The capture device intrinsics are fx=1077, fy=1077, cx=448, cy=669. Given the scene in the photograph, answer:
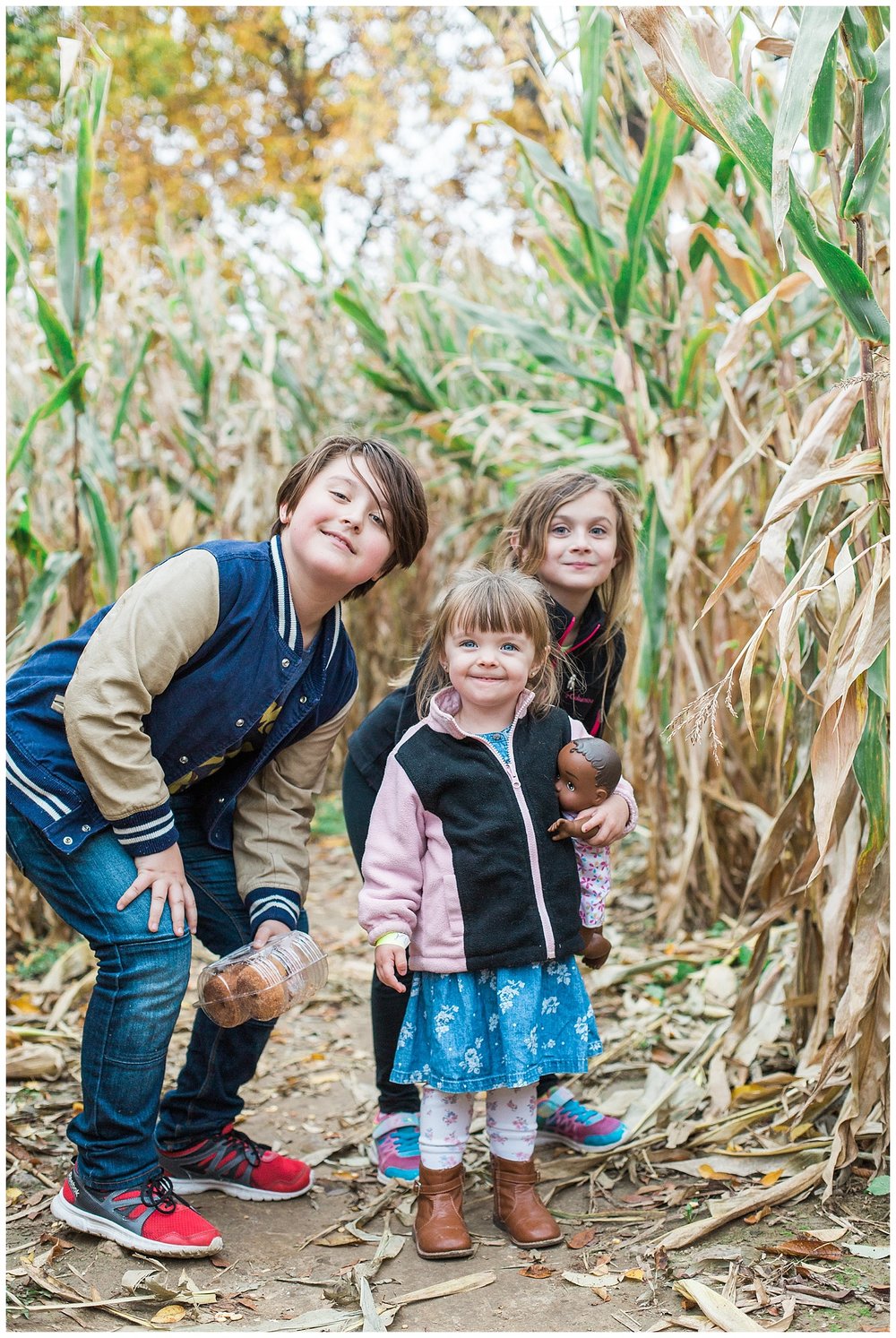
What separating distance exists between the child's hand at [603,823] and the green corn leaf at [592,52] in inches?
63.1

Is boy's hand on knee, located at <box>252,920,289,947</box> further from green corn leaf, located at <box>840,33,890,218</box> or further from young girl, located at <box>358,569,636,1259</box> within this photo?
green corn leaf, located at <box>840,33,890,218</box>

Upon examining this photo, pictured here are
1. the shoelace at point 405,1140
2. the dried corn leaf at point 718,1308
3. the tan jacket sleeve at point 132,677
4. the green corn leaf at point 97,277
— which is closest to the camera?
the dried corn leaf at point 718,1308

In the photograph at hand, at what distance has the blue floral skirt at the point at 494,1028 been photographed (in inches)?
65.1

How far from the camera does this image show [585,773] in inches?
67.2

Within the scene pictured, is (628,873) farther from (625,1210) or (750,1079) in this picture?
(625,1210)

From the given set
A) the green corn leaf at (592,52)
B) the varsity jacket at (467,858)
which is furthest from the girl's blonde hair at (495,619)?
the green corn leaf at (592,52)

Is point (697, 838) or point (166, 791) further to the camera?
point (697, 838)

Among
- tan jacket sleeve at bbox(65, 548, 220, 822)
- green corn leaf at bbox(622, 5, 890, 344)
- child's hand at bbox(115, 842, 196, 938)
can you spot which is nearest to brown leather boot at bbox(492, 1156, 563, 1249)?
child's hand at bbox(115, 842, 196, 938)

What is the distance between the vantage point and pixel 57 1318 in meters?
1.48

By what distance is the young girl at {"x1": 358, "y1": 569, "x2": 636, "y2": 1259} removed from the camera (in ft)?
5.44

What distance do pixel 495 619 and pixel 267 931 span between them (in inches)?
25.1

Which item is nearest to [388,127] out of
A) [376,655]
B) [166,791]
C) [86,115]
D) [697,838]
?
[376,655]

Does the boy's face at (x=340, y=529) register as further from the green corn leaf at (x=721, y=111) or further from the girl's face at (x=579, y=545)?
the green corn leaf at (x=721, y=111)

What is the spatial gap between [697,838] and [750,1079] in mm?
888
